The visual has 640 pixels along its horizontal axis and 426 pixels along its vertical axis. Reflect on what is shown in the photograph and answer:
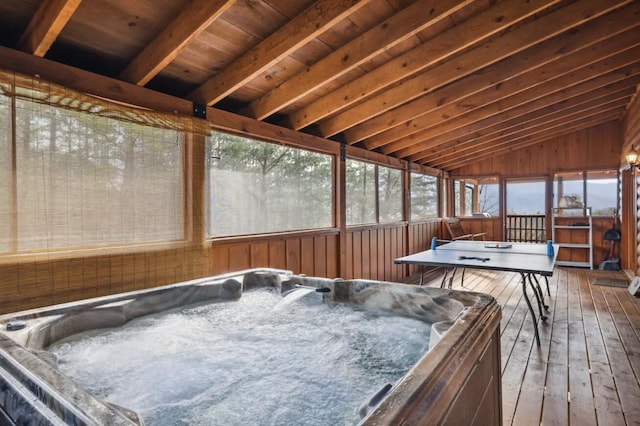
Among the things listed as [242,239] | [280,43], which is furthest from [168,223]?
[280,43]

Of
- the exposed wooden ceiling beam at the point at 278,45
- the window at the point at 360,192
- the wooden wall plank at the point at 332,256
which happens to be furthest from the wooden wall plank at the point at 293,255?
the exposed wooden ceiling beam at the point at 278,45

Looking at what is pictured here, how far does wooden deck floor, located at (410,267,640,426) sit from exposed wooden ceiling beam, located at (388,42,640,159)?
7.02 ft

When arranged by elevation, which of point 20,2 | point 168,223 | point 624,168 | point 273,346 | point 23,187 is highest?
point 20,2

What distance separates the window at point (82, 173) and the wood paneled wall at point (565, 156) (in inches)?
251

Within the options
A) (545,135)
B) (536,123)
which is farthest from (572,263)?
(536,123)

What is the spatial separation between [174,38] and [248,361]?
1657 mm

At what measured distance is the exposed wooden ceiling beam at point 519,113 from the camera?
4.12 metres

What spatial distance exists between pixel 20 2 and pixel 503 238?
733 centimetres

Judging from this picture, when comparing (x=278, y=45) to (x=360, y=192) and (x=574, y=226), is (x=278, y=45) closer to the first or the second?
(x=360, y=192)

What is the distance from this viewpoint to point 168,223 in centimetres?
231

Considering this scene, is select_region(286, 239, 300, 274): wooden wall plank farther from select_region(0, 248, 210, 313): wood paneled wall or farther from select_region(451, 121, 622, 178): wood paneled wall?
select_region(451, 121, 622, 178): wood paneled wall

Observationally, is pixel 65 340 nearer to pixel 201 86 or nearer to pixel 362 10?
pixel 201 86

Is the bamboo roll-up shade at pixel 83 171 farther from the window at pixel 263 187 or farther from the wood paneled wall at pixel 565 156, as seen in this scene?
the wood paneled wall at pixel 565 156

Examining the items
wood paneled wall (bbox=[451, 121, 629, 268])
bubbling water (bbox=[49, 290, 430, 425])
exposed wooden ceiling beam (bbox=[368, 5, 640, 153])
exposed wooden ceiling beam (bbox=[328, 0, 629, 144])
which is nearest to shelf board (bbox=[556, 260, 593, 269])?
wood paneled wall (bbox=[451, 121, 629, 268])
